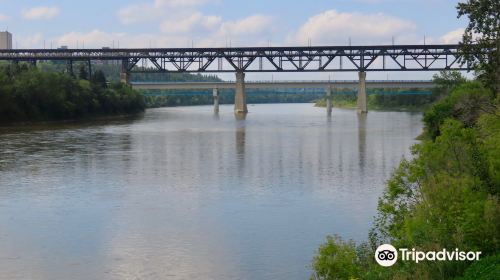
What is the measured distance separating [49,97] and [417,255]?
69.7 m

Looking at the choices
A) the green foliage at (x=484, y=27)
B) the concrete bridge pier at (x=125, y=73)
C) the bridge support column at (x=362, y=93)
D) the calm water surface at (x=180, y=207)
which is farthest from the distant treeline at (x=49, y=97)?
the green foliage at (x=484, y=27)

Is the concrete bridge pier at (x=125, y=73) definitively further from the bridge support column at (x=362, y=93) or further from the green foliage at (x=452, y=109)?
the green foliage at (x=452, y=109)

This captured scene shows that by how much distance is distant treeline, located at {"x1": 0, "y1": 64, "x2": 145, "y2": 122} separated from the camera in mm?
71188

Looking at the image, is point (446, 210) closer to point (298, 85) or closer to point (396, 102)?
point (298, 85)

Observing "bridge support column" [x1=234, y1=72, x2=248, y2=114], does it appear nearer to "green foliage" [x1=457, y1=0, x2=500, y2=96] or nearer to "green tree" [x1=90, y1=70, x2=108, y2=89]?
"green tree" [x1=90, y1=70, x2=108, y2=89]

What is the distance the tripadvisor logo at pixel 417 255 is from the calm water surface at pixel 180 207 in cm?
368

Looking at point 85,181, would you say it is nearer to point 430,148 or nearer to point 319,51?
point 430,148

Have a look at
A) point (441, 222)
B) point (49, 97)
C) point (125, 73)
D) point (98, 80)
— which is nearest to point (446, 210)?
point (441, 222)

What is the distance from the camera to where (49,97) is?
77312 millimetres

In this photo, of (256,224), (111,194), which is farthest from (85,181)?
(256,224)

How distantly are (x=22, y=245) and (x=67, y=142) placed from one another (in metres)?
33.0

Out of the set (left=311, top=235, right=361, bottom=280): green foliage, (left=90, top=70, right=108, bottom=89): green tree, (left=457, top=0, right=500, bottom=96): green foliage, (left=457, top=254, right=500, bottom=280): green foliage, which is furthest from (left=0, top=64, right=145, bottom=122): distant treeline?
(left=457, top=254, right=500, bottom=280): green foliage

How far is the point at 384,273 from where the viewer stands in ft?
39.5

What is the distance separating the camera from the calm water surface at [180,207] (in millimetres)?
17234
